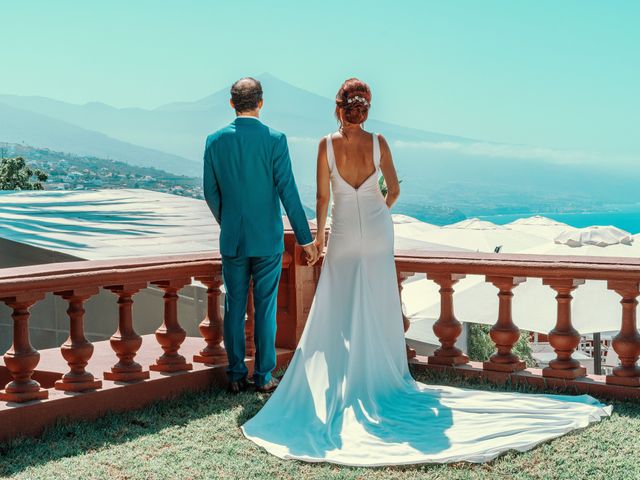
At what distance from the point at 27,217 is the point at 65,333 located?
4.67 m

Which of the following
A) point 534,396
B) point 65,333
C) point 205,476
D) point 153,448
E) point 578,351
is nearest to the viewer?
point 205,476

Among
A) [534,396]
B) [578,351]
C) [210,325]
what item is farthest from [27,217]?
[534,396]

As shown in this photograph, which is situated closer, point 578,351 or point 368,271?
point 368,271

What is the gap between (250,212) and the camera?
517 cm

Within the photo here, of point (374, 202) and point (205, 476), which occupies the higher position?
point (374, 202)

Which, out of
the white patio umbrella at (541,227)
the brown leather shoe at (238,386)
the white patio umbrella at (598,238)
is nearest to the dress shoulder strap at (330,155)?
the brown leather shoe at (238,386)

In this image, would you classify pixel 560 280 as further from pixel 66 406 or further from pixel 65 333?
pixel 65 333

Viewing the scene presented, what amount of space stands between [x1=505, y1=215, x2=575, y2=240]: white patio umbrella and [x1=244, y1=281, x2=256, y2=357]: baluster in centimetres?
1871

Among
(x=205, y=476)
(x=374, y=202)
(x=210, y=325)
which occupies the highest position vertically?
(x=374, y=202)

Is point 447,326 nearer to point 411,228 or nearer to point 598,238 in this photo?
point 598,238

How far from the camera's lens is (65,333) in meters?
16.8

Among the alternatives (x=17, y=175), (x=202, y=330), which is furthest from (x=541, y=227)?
(x=17, y=175)

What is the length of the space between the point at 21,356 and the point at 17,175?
177 ft

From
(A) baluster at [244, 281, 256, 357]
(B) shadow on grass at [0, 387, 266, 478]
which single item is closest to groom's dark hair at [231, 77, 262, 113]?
(A) baluster at [244, 281, 256, 357]
